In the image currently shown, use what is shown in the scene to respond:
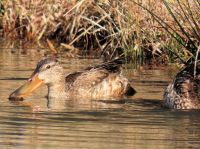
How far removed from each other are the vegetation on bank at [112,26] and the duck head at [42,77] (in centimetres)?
160

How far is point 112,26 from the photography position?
16578mm

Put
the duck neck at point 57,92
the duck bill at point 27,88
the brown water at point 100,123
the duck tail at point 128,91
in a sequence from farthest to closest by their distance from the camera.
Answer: the duck tail at point 128,91 < the duck neck at point 57,92 < the duck bill at point 27,88 < the brown water at point 100,123

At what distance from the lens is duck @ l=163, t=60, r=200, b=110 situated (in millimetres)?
11844

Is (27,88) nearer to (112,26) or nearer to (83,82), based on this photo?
(83,82)

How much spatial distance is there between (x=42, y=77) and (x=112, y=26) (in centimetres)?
330

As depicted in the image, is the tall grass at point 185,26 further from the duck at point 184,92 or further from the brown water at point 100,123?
the brown water at point 100,123

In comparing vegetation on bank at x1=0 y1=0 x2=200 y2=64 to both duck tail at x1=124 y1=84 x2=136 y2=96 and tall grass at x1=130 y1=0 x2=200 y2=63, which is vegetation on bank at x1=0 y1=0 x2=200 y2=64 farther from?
duck tail at x1=124 y1=84 x2=136 y2=96

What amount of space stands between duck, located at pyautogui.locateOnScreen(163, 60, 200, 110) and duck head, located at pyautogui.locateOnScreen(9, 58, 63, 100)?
79.7 inches

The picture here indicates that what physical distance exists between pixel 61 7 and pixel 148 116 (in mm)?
8694

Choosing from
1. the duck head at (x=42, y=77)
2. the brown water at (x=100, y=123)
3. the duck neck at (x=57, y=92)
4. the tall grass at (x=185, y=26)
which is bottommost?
the brown water at (x=100, y=123)

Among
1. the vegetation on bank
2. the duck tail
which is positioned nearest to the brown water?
the duck tail

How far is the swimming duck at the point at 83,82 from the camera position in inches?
531

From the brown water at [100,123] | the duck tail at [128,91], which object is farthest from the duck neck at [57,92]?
the duck tail at [128,91]

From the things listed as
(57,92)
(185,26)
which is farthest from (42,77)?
(185,26)
